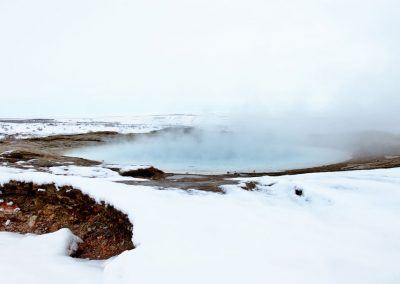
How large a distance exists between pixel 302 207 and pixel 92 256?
4.05m

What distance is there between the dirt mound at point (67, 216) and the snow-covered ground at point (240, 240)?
276 mm

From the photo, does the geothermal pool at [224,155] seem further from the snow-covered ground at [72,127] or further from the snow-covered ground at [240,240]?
the snow-covered ground at [72,127]

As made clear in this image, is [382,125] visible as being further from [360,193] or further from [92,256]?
[92,256]

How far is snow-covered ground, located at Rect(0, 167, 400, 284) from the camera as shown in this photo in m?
3.74

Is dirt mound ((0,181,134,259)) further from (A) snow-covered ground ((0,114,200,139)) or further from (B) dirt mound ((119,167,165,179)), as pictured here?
(A) snow-covered ground ((0,114,200,139))

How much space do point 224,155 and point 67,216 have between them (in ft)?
40.6

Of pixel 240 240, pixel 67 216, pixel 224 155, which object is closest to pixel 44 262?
pixel 67 216

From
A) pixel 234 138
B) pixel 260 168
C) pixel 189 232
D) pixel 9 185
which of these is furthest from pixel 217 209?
pixel 234 138

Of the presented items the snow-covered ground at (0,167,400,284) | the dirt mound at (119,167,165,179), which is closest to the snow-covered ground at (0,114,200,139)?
the dirt mound at (119,167,165,179)

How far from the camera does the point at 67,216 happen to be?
296 inches

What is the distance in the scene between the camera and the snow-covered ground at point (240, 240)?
3738 millimetres

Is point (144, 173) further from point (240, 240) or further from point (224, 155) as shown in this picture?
point (224, 155)

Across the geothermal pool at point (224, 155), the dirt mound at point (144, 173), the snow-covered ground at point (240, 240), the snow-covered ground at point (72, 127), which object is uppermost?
the snow-covered ground at point (72, 127)

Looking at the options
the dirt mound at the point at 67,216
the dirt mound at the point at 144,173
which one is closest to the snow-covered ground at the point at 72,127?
the dirt mound at the point at 144,173
